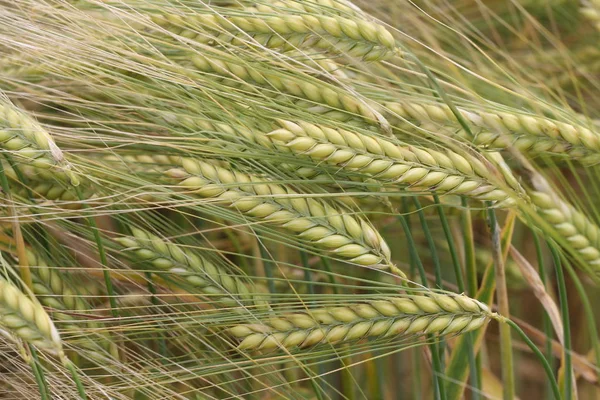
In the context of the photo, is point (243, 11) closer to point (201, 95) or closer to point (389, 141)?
point (201, 95)

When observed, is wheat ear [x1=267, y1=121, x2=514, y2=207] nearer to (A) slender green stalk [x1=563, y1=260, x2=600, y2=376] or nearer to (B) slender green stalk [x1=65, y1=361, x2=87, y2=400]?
(A) slender green stalk [x1=563, y1=260, x2=600, y2=376]

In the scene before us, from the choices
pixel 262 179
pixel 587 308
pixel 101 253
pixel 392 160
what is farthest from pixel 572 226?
pixel 101 253

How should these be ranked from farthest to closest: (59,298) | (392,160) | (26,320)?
(59,298) → (392,160) → (26,320)

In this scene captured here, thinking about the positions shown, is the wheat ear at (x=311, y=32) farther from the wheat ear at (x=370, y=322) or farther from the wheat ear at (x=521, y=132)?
the wheat ear at (x=370, y=322)

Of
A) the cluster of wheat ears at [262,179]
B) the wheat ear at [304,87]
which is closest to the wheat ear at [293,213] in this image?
the cluster of wheat ears at [262,179]

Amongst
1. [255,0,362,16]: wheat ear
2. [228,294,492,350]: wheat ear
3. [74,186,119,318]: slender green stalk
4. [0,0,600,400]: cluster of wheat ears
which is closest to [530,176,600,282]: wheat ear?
[0,0,600,400]: cluster of wheat ears

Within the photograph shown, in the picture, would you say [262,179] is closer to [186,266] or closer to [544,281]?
[186,266]
